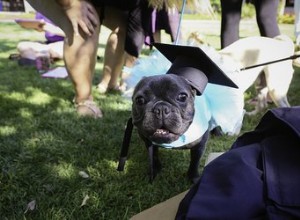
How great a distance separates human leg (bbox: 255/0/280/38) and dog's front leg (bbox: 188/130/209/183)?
1242mm

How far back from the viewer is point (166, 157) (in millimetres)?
1984

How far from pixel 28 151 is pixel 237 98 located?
3.85 feet

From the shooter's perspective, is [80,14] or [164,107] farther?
[80,14]

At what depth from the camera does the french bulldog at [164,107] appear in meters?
1.34

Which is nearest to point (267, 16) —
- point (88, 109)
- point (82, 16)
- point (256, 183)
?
point (82, 16)

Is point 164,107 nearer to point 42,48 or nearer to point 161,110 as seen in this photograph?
point 161,110

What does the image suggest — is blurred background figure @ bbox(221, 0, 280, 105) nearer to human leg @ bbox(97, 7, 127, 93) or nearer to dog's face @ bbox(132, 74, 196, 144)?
human leg @ bbox(97, 7, 127, 93)

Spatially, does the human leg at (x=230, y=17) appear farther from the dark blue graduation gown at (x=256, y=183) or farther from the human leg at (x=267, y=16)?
the dark blue graduation gown at (x=256, y=183)

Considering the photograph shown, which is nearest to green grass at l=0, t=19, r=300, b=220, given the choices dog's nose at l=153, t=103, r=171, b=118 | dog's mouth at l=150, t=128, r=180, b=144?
dog's mouth at l=150, t=128, r=180, b=144

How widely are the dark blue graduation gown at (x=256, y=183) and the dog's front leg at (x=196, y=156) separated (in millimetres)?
779

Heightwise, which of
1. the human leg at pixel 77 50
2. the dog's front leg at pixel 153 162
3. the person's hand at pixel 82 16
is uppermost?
the person's hand at pixel 82 16

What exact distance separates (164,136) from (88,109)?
4.23 feet

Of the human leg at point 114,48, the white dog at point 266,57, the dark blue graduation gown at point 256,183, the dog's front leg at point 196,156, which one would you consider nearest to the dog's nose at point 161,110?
the dog's front leg at point 196,156

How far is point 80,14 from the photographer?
226cm
